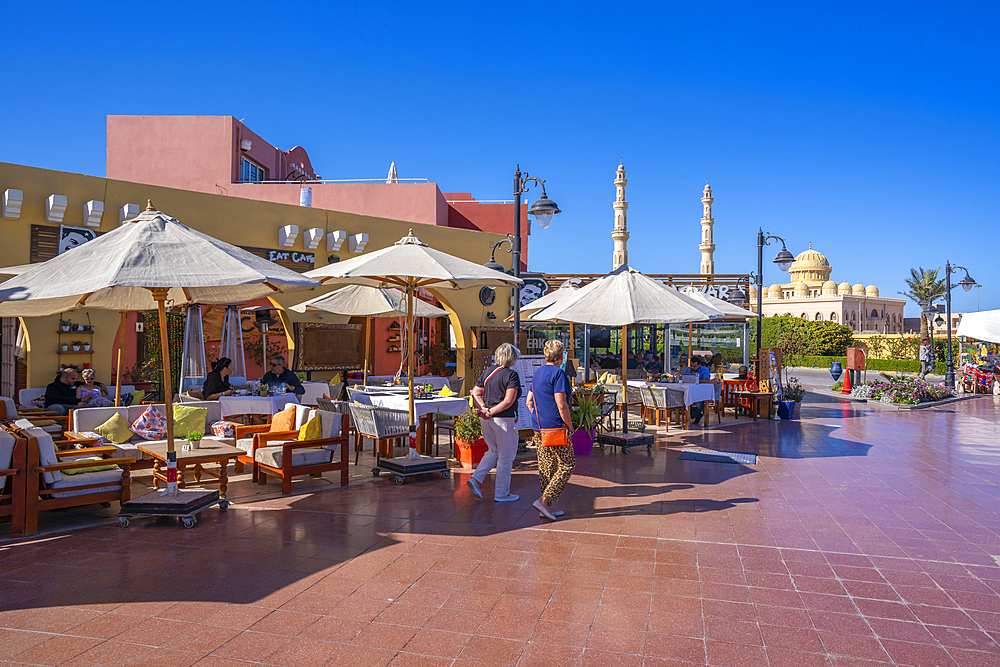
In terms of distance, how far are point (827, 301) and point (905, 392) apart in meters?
60.1

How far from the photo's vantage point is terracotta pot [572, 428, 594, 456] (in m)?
8.73

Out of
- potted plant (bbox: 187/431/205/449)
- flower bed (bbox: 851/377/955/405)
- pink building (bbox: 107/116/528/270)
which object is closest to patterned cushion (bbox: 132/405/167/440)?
potted plant (bbox: 187/431/205/449)

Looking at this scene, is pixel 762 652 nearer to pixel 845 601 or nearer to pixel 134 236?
pixel 845 601

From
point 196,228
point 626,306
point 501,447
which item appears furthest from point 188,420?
point 196,228

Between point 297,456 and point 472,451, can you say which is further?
point 472,451

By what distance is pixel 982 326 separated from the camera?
1468cm

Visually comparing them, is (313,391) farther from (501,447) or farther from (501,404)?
(501,404)

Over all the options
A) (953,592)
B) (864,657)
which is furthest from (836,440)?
(864,657)

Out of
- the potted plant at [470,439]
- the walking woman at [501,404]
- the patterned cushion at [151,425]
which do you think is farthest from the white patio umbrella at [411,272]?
the patterned cushion at [151,425]

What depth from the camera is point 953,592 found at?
162 inches

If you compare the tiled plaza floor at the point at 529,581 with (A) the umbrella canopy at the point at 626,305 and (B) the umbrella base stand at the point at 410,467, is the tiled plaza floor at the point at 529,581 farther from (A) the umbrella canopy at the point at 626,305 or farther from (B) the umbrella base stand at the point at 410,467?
(A) the umbrella canopy at the point at 626,305

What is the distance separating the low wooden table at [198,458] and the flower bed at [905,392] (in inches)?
687

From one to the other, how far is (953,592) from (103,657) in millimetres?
4813

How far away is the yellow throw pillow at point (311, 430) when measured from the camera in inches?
263
